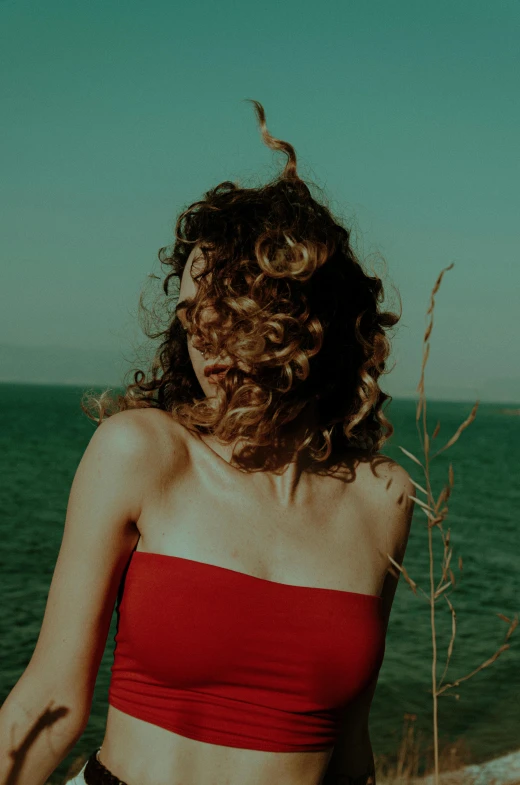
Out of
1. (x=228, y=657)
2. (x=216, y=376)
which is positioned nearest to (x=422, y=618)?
(x=216, y=376)

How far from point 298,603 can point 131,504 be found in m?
0.42

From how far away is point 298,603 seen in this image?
1.79m

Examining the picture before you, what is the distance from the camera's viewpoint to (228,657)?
5.58 ft

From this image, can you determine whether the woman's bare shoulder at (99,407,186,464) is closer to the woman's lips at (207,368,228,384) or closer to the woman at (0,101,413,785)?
the woman at (0,101,413,785)

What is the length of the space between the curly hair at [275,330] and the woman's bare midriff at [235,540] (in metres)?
0.09

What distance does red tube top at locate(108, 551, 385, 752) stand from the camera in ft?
5.57

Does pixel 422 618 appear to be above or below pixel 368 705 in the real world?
below

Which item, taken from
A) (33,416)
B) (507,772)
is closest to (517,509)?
(507,772)

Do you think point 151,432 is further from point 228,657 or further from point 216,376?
point 228,657

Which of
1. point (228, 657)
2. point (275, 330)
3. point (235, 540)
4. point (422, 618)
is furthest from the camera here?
point (422, 618)

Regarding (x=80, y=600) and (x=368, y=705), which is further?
Answer: (x=368, y=705)

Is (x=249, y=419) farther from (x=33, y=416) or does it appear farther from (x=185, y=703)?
(x=33, y=416)

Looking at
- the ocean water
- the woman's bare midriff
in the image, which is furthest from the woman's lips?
the ocean water

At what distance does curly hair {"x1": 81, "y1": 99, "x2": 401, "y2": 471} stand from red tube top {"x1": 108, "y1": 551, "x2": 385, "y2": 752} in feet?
1.19
